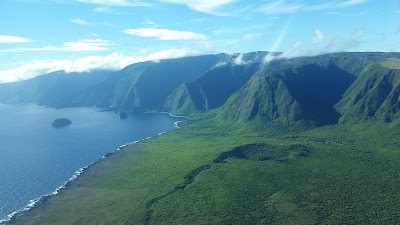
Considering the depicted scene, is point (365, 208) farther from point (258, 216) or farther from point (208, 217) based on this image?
point (208, 217)

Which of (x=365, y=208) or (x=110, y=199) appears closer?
(x=365, y=208)

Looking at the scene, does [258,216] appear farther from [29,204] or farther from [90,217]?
[29,204]

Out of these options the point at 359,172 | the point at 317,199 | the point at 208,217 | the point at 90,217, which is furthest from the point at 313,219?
the point at 90,217

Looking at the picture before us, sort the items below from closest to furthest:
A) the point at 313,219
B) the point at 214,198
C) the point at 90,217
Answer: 1. the point at 313,219
2. the point at 90,217
3. the point at 214,198

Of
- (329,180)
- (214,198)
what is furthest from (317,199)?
(214,198)

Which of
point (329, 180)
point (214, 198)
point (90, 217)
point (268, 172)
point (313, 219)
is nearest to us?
point (313, 219)

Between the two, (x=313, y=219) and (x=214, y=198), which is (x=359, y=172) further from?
(x=214, y=198)

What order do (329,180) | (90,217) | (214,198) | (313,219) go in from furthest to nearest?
(329,180)
(214,198)
(90,217)
(313,219)

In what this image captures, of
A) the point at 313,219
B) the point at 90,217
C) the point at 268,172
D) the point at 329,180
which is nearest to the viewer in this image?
the point at 313,219

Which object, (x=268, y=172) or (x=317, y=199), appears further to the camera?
(x=268, y=172)
